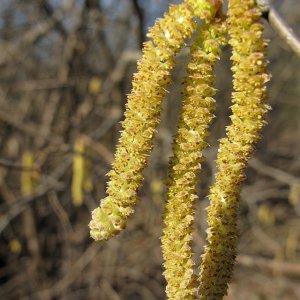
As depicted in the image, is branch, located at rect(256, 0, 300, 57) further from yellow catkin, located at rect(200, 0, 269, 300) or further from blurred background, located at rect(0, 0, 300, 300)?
blurred background, located at rect(0, 0, 300, 300)

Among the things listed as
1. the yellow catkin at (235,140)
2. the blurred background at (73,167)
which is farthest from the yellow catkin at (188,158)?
the blurred background at (73,167)

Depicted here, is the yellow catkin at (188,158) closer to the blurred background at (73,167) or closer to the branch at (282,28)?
the branch at (282,28)

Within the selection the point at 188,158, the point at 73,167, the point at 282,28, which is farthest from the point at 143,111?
the point at 73,167

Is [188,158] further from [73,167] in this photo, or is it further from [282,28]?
[73,167]

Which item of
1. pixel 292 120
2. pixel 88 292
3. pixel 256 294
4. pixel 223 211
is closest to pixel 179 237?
pixel 223 211

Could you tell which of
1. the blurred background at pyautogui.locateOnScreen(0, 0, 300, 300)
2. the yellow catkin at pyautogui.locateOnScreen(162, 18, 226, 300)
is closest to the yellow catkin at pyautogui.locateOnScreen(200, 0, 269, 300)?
the yellow catkin at pyautogui.locateOnScreen(162, 18, 226, 300)

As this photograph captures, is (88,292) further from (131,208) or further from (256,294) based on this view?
(131,208)

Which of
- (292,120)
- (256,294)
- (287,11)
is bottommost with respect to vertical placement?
(256,294)
